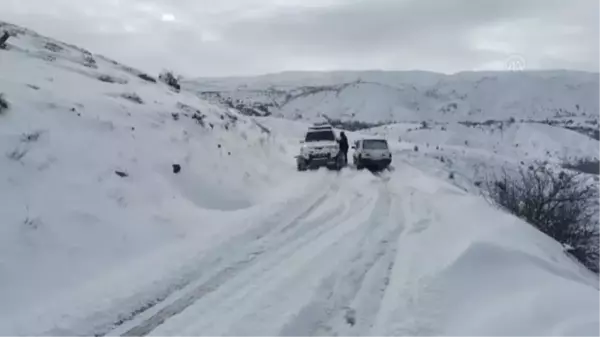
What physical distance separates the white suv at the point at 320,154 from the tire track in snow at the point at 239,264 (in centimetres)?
1097

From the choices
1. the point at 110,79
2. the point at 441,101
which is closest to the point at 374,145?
the point at 110,79

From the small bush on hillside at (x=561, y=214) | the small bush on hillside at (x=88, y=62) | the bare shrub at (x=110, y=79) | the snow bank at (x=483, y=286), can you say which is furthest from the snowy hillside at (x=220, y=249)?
the small bush on hillside at (x=88, y=62)

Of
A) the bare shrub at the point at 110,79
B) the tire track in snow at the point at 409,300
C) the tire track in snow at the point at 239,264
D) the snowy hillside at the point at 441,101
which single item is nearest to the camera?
the tire track in snow at the point at 409,300

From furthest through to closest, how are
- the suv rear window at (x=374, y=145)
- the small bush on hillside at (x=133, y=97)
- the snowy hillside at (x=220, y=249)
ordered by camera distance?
the suv rear window at (x=374, y=145) → the small bush on hillside at (x=133, y=97) → the snowy hillside at (x=220, y=249)

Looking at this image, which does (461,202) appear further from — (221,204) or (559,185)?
(221,204)

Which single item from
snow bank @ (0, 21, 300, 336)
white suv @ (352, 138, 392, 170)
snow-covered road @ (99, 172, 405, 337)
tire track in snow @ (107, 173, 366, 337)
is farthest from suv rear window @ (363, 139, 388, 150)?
snow-covered road @ (99, 172, 405, 337)

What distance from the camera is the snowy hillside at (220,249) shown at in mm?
5832

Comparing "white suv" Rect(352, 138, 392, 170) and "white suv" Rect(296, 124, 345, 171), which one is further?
"white suv" Rect(352, 138, 392, 170)

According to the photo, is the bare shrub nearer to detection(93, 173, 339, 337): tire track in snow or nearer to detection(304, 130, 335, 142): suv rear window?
detection(304, 130, 335, 142): suv rear window

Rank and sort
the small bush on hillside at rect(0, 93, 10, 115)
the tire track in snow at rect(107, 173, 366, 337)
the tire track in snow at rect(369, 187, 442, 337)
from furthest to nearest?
the small bush on hillside at rect(0, 93, 10, 115) → the tire track in snow at rect(107, 173, 366, 337) → the tire track in snow at rect(369, 187, 442, 337)

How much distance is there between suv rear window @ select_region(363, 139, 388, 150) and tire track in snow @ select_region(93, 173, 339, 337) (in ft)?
31.0

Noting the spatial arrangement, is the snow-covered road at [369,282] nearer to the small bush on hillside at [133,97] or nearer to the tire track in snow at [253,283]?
the tire track in snow at [253,283]

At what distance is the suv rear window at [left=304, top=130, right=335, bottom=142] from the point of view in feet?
82.8

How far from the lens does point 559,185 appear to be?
13766 mm
